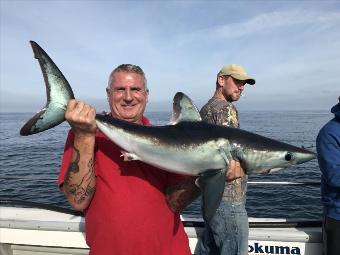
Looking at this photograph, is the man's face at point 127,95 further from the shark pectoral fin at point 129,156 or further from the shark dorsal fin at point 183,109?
the shark pectoral fin at point 129,156

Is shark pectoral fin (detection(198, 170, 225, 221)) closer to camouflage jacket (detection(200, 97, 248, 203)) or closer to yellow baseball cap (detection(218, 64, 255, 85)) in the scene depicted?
camouflage jacket (detection(200, 97, 248, 203))

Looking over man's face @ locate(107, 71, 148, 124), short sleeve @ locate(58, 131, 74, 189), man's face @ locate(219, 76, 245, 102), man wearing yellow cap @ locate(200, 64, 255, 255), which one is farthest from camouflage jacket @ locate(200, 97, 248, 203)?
short sleeve @ locate(58, 131, 74, 189)

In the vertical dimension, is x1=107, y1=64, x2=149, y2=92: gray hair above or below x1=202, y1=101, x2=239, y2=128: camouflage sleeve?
above

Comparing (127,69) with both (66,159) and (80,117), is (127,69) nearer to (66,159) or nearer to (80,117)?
(80,117)

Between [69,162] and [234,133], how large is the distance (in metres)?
1.44

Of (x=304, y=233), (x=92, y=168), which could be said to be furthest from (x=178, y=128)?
(x=304, y=233)

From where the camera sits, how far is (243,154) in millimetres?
2928

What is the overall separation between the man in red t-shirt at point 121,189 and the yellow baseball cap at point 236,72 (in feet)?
6.79

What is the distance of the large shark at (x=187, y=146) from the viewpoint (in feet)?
9.36

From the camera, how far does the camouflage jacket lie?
4.57m

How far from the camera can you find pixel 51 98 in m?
2.92

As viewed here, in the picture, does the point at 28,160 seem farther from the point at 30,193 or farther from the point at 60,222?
the point at 60,222

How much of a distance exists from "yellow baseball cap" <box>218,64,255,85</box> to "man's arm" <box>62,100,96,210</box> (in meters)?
2.70

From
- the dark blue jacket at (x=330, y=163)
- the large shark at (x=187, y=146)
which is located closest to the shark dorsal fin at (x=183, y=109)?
the large shark at (x=187, y=146)
